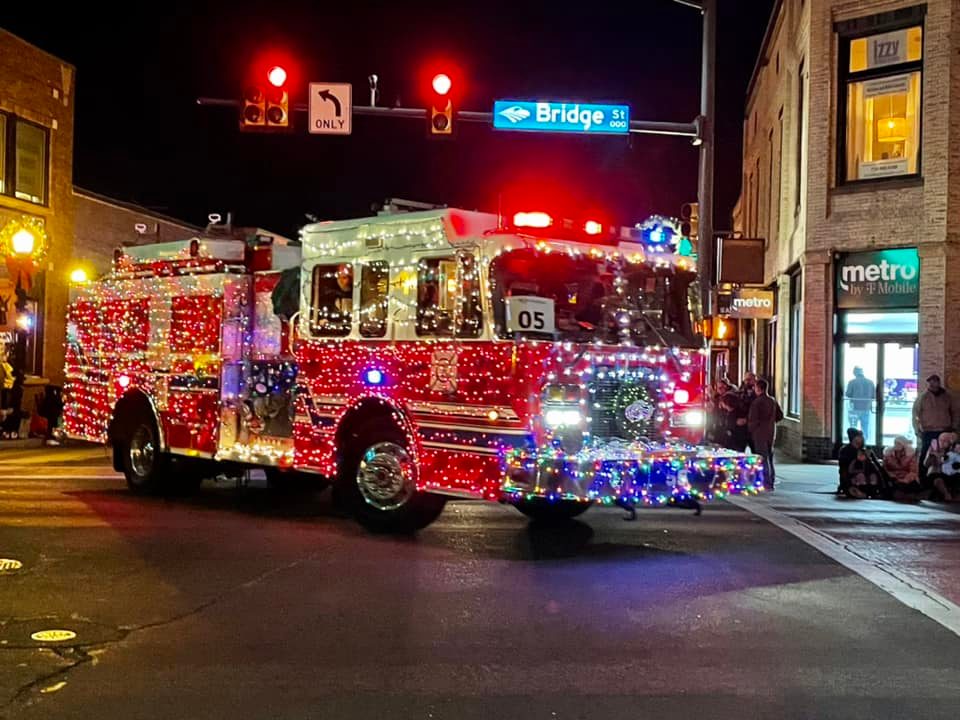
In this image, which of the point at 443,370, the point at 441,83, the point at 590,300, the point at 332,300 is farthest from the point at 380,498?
the point at 441,83

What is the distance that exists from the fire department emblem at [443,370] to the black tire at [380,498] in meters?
0.70

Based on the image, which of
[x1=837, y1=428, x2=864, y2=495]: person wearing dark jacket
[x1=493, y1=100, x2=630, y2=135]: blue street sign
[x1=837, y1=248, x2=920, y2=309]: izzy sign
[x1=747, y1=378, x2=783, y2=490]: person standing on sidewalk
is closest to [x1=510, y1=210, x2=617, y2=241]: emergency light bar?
[x1=747, y1=378, x2=783, y2=490]: person standing on sidewalk

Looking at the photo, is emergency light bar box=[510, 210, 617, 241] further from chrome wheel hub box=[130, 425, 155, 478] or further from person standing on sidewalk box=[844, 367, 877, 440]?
person standing on sidewalk box=[844, 367, 877, 440]

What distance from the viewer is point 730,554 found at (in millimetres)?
9930

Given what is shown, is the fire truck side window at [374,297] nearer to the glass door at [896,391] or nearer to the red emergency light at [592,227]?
the red emergency light at [592,227]

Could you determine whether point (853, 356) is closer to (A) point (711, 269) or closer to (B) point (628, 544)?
(A) point (711, 269)

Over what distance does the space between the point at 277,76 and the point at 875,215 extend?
1019 cm

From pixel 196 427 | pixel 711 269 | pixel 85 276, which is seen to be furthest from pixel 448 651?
pixel 711 269

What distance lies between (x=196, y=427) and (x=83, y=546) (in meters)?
2.99

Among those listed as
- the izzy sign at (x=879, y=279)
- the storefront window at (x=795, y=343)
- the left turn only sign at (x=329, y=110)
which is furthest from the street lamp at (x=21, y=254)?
the izzy sign at (x=879, y=279)

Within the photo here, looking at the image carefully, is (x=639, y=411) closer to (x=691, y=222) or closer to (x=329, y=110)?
(x=329, y=110)

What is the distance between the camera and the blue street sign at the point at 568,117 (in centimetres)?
1734

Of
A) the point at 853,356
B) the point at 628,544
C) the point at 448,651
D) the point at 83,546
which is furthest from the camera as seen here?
the point at 853,356

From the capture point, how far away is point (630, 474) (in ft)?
30.5
